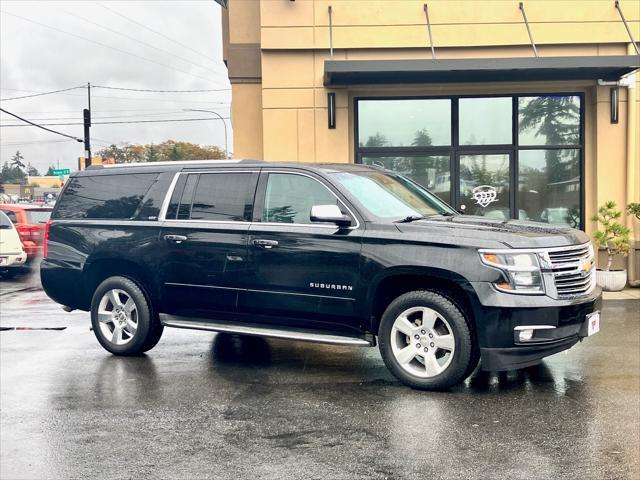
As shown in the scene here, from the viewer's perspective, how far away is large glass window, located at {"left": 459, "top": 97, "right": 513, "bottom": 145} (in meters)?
13.1

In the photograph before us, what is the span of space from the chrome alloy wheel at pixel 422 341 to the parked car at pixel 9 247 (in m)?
12.2

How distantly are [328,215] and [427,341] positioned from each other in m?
1.32

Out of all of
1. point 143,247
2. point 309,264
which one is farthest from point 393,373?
point 143,247

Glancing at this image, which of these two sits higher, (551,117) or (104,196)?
(551,117)

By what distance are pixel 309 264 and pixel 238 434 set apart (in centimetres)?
183

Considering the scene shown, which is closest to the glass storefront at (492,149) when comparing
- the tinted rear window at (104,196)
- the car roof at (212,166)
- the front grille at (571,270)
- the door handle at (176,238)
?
the car roof at (212,166)

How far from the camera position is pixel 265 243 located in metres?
6.60

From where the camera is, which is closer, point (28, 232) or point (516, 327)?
point (516, 327)

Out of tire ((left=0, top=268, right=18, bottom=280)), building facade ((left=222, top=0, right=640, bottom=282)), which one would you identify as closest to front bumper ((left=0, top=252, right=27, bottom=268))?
tire ((left=0, top=268, right=18, bottom=280))

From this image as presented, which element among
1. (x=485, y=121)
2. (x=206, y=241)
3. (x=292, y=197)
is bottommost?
(x=206, y=241)

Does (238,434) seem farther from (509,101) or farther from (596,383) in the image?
(509,101)

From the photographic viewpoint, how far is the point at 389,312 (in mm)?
6062

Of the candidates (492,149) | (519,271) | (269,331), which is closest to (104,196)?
(269,331)

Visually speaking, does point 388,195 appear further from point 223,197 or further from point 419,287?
point 223,197
